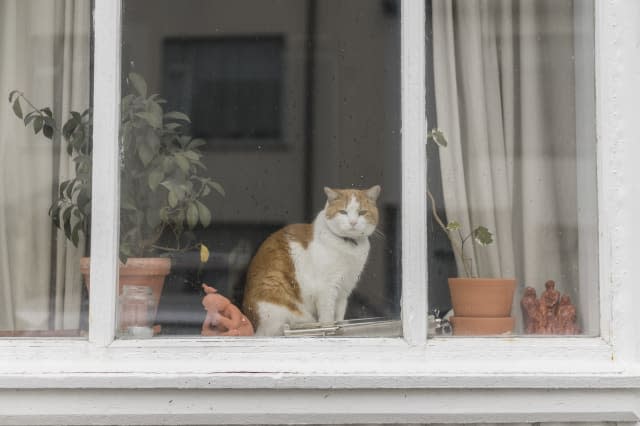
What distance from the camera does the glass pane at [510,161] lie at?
8.22 feet

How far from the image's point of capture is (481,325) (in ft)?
8.10

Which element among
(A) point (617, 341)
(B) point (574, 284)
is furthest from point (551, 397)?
(B) point (574, 284)

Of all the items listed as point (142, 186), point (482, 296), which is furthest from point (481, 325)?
point (142, 186)

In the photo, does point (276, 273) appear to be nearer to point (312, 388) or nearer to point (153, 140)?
point (153, 140)

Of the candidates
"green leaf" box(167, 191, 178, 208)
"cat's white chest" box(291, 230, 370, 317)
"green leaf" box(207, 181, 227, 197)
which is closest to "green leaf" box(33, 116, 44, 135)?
"green leaf" box(167, 191, 178, 208)

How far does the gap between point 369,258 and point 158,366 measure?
774 millimetres

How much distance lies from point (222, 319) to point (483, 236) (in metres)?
0.79

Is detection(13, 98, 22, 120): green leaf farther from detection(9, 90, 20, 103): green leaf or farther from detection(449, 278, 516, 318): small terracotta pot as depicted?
detection(449, 278, 516, 318): small terracotta pot

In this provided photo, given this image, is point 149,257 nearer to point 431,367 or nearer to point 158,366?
point 158,366

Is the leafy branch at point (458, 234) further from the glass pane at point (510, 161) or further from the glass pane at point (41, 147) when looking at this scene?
the glass pane at point (41, 147)

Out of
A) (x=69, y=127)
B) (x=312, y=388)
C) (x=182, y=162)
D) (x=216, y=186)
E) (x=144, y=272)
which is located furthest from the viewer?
(x=216, y=186)

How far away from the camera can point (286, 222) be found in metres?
3.18

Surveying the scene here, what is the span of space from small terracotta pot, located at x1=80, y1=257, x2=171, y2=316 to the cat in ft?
0.88

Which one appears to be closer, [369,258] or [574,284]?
[574,284]
